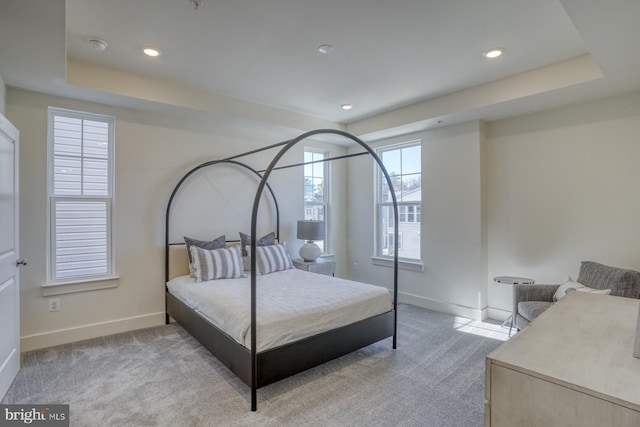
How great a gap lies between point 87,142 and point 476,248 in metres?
4.68

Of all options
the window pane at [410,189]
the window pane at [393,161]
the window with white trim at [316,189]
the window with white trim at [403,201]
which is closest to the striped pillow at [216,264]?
the window with white trim at [316,189]

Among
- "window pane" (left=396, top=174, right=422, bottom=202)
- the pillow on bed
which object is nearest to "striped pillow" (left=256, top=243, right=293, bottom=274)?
the pillow on bed

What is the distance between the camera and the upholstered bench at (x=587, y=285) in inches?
107

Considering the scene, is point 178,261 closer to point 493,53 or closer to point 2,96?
point 2,96

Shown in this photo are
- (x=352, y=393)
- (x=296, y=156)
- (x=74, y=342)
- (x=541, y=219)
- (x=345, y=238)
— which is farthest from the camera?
(x=345, y=238)

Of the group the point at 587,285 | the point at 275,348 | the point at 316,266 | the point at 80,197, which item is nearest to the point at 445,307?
the point at 587,285

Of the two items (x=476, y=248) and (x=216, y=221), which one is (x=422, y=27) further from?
(x=216, y=221)

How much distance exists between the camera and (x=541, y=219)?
3771 mm

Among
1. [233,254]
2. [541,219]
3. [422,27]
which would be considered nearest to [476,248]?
[541,219]

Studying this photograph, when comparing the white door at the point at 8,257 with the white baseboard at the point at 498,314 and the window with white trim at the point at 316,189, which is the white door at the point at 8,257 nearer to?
the window with white trim at the point at 316,189

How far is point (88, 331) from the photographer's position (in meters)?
3.44

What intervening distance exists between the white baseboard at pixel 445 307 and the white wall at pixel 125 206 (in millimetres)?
2612

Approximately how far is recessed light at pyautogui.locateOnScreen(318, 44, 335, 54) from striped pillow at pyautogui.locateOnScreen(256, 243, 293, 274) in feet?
7.84

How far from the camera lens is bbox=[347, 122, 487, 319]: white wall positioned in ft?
13.5
